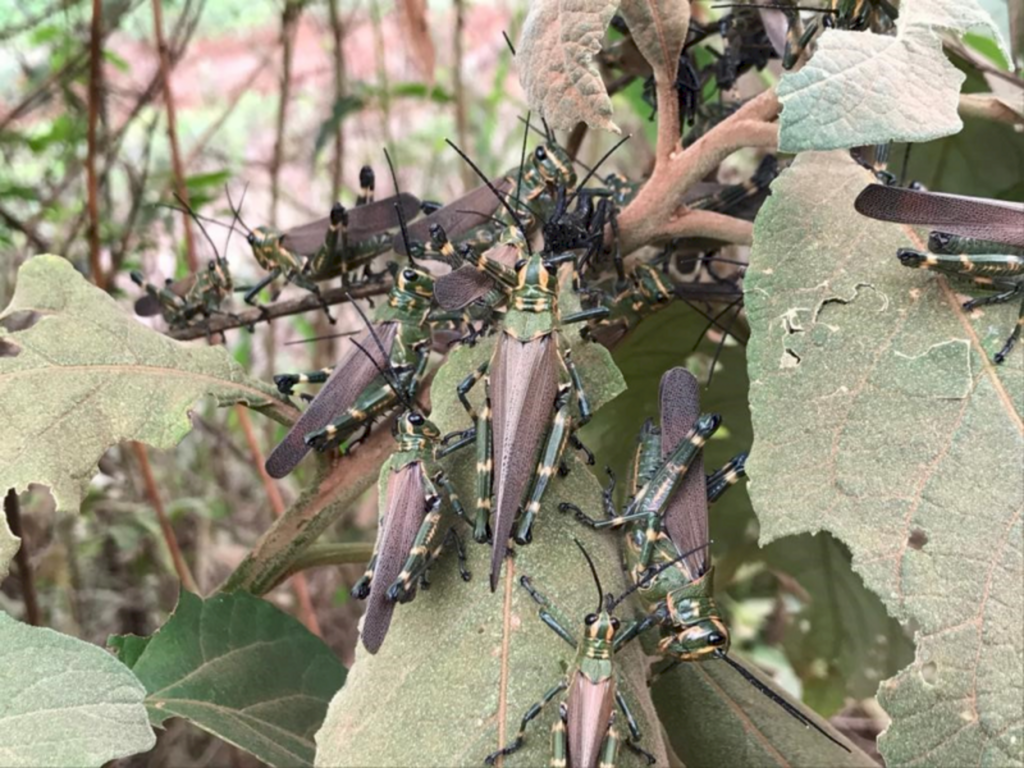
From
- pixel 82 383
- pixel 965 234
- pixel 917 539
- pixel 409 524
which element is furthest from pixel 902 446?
pixel 82 383

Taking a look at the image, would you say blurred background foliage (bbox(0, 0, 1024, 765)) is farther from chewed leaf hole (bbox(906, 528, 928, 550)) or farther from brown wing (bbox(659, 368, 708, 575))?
chewed leaf hole (bbox(906, 528, 928, 550))

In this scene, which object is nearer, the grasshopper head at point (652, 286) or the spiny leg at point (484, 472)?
the spiny leg at point (484, 472)

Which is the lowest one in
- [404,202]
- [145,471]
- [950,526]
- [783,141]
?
[145,471]

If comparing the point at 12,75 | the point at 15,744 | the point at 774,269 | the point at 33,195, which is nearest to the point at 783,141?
the point at 774,269

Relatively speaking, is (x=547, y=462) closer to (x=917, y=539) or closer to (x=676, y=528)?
(x=676, y=528)

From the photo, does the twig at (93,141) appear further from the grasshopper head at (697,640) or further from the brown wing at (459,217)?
the grasshopper head at (697,640)

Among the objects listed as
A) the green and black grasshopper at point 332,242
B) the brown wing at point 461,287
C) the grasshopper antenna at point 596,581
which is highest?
the brown wing at point 461,287

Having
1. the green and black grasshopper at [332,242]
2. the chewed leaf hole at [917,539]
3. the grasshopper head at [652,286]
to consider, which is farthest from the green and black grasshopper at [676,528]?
the green and black grasshopper at [332,242]

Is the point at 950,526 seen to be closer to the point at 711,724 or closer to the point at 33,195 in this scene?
the point at 711,724
